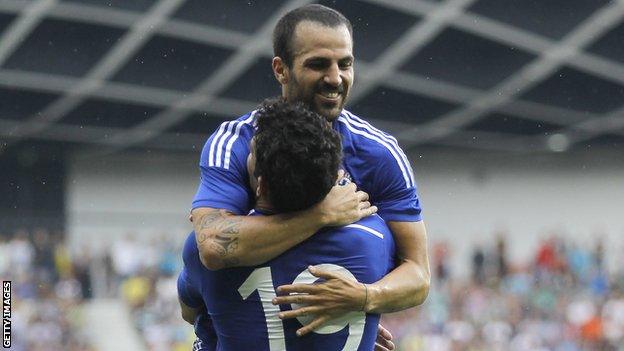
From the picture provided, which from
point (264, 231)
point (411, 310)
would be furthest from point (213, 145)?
point (411, 310)

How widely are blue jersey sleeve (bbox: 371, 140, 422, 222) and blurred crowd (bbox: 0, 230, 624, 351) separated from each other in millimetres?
10656

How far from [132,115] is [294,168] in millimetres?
19411

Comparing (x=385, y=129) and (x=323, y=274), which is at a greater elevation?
(x=385, y=129)

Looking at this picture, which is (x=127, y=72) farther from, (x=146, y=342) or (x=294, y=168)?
(x=294, y=168)

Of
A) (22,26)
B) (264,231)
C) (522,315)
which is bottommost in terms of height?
(264,231)

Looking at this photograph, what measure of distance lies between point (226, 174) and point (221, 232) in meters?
0.20

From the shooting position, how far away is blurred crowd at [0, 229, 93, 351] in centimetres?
1439

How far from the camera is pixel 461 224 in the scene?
82.3 ft

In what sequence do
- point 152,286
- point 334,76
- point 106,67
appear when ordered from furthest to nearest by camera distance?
point 106,67
point 152,286
point 334,76

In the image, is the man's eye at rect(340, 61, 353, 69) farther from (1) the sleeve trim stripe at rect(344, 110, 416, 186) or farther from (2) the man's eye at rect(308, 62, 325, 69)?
(1) the sleeve trim stripe at rect(344, 110, 416, 186)

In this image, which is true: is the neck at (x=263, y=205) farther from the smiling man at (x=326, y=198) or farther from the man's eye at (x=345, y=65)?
the man's eye at (x=345, y=65)

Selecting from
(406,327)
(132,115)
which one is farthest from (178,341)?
(132,115)

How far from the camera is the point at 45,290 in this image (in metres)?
15.8

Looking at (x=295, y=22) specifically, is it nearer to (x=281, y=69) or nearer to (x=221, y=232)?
(x=281, y=69)
